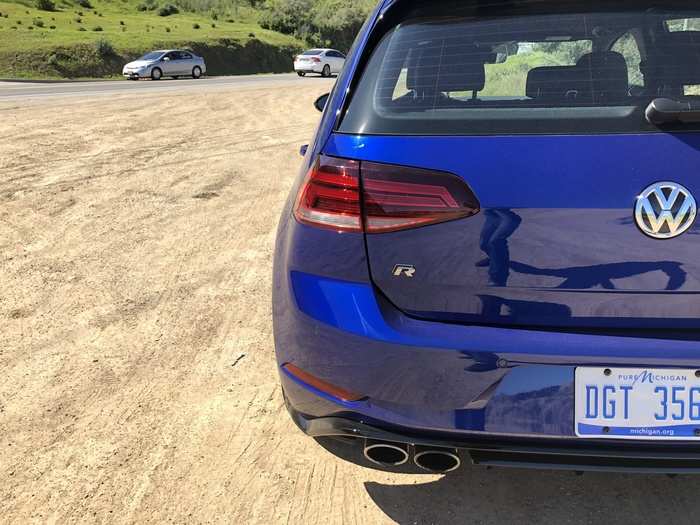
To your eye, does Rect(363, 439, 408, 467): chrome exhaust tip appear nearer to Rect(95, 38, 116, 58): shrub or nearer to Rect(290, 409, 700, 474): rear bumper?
Rect(290, 409, 700, 474): rear bumper

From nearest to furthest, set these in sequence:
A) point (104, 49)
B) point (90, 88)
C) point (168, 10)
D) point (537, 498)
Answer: point (537, 498), point (90, 88), point (104, 49), point (168, 10)

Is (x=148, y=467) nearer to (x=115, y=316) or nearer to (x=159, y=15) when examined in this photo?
(x=115, y=316)

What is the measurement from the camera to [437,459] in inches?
79.4

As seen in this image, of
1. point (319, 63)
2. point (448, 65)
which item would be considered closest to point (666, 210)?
point (448, 65)

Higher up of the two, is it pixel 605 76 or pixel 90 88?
pixel 605 76

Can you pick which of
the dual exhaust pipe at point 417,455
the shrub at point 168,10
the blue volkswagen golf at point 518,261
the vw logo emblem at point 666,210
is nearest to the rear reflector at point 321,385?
the blue volkswagen golf at point 518,261

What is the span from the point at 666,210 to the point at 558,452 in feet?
2.37

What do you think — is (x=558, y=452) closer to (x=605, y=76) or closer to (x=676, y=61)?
(x=605, y=76)

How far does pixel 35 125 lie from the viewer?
11.5 meters


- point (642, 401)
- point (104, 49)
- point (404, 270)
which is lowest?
point (104, 49)

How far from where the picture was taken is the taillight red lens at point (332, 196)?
1958 millimetres

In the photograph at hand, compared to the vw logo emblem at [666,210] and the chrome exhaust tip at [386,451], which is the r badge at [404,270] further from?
the vw logo emblem at [666,210]

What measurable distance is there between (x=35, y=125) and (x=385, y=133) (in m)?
11.2

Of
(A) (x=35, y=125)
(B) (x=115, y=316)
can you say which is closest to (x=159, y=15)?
(A) (x=35, y=125)
